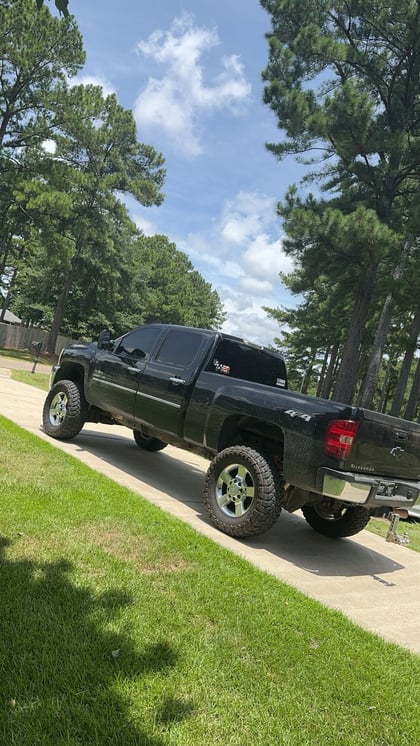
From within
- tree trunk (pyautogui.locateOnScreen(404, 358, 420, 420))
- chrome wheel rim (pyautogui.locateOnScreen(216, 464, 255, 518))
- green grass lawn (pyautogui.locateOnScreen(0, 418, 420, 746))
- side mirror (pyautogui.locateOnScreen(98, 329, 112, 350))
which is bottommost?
green grass lawn (pyautogui.locateOnScreen(0, 418, 420, 746))

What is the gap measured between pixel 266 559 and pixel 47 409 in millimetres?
4236

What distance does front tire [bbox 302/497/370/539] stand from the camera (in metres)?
5.21

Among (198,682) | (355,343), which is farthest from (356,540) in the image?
(355,343)

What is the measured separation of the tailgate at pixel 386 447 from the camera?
4.21 meters

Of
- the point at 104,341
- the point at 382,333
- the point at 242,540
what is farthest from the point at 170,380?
the point at 382,333

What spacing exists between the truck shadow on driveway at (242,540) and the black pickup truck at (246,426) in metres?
0.25

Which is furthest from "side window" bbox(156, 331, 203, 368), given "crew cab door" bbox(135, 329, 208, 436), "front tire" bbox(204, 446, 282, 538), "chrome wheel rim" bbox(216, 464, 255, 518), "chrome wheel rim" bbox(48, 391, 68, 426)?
"chrome wheel rim" bbox(48, 391, 68, 426)

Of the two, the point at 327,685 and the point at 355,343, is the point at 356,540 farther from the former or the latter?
the point at 355,343

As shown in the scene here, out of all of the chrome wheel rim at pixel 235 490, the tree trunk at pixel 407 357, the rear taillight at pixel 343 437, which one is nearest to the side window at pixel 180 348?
the chrome wheel rim at pixel 235 490

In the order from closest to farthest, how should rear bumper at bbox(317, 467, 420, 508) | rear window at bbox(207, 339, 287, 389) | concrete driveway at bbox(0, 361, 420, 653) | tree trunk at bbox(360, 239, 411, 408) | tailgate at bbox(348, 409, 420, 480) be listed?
concrete driveway at bbox(0, 361, 420, 653) < rear bumper at bbox(317, 467, 420, 508) < tailgate at bbox(348, 409, 420, 480) < rear window at bbox(207, 339, 287, 389) < tree trunk at bbox(360, 239, 411, 408)

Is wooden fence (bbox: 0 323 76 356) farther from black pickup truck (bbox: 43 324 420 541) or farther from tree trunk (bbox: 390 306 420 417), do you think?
black pickup truck (bbox: 43 324 420 541)

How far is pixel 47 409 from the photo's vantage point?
7.44 m

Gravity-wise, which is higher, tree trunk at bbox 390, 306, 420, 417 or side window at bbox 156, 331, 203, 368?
tree trunk at bbox 390, 306, 420, 417

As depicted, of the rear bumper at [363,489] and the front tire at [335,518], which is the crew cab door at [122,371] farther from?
the rear bumper at [363,489]
